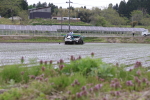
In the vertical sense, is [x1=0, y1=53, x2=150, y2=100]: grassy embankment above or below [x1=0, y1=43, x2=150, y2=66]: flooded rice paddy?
above

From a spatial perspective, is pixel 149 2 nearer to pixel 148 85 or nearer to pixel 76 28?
pixel 76 28

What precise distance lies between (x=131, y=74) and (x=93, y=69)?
899 mm

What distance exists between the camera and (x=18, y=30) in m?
57.6

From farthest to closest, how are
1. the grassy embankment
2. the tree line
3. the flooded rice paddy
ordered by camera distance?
1. the tree line
2. the flooded rice paddy
3. the grassy embankment

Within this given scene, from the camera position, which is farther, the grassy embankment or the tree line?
the tree line

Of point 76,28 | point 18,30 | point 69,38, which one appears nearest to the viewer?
point 69,38

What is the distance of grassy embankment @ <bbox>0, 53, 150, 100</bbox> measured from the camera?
13.0 ft

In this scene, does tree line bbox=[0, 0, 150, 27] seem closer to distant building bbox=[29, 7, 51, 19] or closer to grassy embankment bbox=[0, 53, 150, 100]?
distant building bbox=[29, 7, 51, 19]

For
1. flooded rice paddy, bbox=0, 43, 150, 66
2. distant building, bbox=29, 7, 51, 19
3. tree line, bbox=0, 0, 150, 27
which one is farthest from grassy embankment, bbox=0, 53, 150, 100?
distant building, bbox=29, 7, 51, 19

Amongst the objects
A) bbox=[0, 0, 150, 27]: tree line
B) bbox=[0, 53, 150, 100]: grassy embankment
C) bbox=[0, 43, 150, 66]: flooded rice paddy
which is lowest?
bbox=[0, 43, 150, 66]: flooded rice paddy

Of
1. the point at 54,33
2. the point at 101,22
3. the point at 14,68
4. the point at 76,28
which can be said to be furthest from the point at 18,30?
the point at 14,68

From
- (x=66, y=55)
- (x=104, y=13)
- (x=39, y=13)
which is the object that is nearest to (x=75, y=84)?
(x=66, y=55)

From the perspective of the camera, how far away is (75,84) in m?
4.19

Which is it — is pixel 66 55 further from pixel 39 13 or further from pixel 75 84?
pixel 39 13
